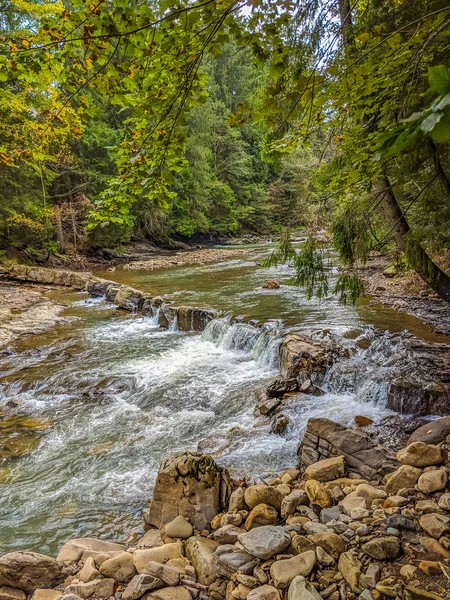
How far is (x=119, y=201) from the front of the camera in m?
2.48

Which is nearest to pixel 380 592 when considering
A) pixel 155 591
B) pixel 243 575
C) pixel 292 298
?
pixel 243 575

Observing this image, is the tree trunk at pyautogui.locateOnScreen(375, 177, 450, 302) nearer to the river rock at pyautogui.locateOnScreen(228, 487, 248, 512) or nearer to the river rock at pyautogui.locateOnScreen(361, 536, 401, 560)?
the river rock at pyautogui.locateOnScreen(361, 536, 401, 560)

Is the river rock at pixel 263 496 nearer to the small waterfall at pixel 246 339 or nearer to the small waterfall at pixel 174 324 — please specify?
the small waterfall at pixel 246 339

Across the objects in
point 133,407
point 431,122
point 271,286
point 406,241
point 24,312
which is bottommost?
point 133,407

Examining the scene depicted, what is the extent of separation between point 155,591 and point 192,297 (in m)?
10.6

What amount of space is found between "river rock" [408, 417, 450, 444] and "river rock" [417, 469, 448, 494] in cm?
98

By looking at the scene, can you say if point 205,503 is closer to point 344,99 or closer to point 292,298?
point 344,99

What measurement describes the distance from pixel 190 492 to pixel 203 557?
829mm

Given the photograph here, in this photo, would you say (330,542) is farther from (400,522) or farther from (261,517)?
(261,517)

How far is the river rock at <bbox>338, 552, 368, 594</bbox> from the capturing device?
2123 mm

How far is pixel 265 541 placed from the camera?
259 centimetres

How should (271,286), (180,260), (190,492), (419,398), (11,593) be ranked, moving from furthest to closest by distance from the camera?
(180,260), (271,286), (419,398), (190,492), (11,593)

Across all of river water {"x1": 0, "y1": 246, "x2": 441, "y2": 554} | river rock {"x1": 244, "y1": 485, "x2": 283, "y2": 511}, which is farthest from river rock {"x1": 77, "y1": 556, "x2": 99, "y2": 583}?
river rock {"x1": 244, "y1": 485, "x2": 283, "y2": 511}

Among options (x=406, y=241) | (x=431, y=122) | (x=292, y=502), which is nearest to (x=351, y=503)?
(x=292, y=502)
